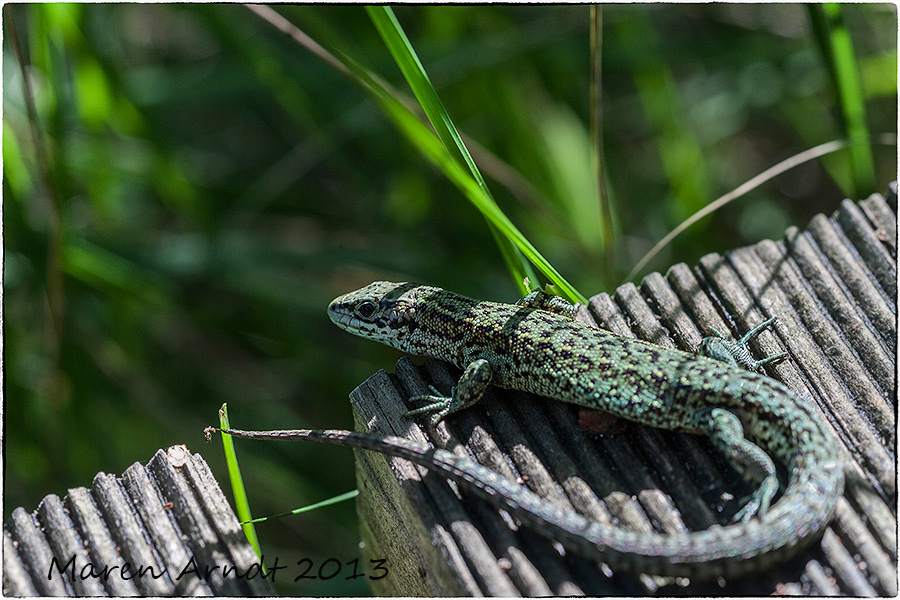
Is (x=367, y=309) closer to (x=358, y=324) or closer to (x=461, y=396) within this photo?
(x=358, y=324)

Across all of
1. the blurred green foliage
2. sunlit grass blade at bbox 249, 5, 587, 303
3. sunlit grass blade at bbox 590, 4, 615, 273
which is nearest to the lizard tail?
sunlit grass blade at bbox 249, 5, 587, 303

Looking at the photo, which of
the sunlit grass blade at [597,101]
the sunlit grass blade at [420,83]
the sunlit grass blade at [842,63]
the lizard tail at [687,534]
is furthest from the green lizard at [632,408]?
the sunlit grass blade at [842,63]

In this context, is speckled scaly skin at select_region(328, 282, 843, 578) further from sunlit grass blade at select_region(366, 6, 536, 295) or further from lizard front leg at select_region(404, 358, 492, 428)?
sunlit grass blade at select_region(366, 6, 536, 295)

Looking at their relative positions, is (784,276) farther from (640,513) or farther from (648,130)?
(648,130)

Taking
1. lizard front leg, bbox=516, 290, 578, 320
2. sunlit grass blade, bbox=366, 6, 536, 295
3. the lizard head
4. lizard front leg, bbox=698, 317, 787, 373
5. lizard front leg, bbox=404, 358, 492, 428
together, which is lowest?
lizard front leg, bbox=698, 317, 787, 373

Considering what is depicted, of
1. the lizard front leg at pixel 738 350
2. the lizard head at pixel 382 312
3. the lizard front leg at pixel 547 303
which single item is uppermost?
the lizard head at pixel 382 312

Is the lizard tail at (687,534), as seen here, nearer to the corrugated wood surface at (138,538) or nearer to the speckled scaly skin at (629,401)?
the speckled scaly skin at (629,401)

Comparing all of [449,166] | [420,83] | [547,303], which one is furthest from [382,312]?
[420,83]

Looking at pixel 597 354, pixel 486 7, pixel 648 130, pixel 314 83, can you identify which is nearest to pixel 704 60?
pixel 648 130
